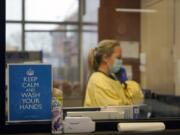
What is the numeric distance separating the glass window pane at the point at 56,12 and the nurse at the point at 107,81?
1326 millimetres

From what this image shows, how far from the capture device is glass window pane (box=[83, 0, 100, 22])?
3.63 meters

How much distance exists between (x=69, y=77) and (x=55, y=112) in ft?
9.32

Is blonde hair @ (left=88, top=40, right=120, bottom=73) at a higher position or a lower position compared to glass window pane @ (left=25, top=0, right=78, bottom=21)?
lower

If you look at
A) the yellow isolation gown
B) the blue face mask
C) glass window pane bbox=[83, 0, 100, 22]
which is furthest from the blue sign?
glass window pane bbox=[83, 0, 100, 22]

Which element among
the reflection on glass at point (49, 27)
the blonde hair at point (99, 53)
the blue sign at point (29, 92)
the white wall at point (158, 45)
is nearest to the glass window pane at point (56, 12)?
the reflection on glass at point (49, 27)

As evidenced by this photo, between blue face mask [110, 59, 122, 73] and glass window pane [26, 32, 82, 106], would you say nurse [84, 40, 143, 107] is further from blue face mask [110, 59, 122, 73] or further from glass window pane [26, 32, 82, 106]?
glass window pane [26, 32, 82, 106]

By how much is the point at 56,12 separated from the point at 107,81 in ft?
A: 6.57

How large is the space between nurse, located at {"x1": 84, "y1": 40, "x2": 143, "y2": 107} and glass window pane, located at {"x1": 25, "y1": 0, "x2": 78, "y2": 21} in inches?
52.2

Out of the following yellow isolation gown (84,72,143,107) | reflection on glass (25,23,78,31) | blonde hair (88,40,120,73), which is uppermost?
reflection on glass (25,23,78,31)

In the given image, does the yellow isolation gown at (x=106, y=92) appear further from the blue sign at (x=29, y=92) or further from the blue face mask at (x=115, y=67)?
the blue sign at (x=29, y=92)

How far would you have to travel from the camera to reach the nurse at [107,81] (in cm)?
191

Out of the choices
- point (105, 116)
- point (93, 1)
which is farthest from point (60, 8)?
point (105, 116)

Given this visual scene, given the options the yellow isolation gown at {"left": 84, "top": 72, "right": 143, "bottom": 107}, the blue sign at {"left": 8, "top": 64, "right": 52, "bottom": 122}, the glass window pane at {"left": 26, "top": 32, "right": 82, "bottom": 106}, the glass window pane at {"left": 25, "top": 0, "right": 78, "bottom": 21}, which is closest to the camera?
the blue sign at {"left": 8, "top": 64, "right": 52, "bottom": 122}

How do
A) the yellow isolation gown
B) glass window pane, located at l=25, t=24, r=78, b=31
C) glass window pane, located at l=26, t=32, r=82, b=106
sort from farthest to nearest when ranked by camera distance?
1. glass window pane, located at l=26, t=32, r=82, b=106
2. glass window pane, located at l=25, t=24, r=78, b=31
3. the yellow isolation gown
